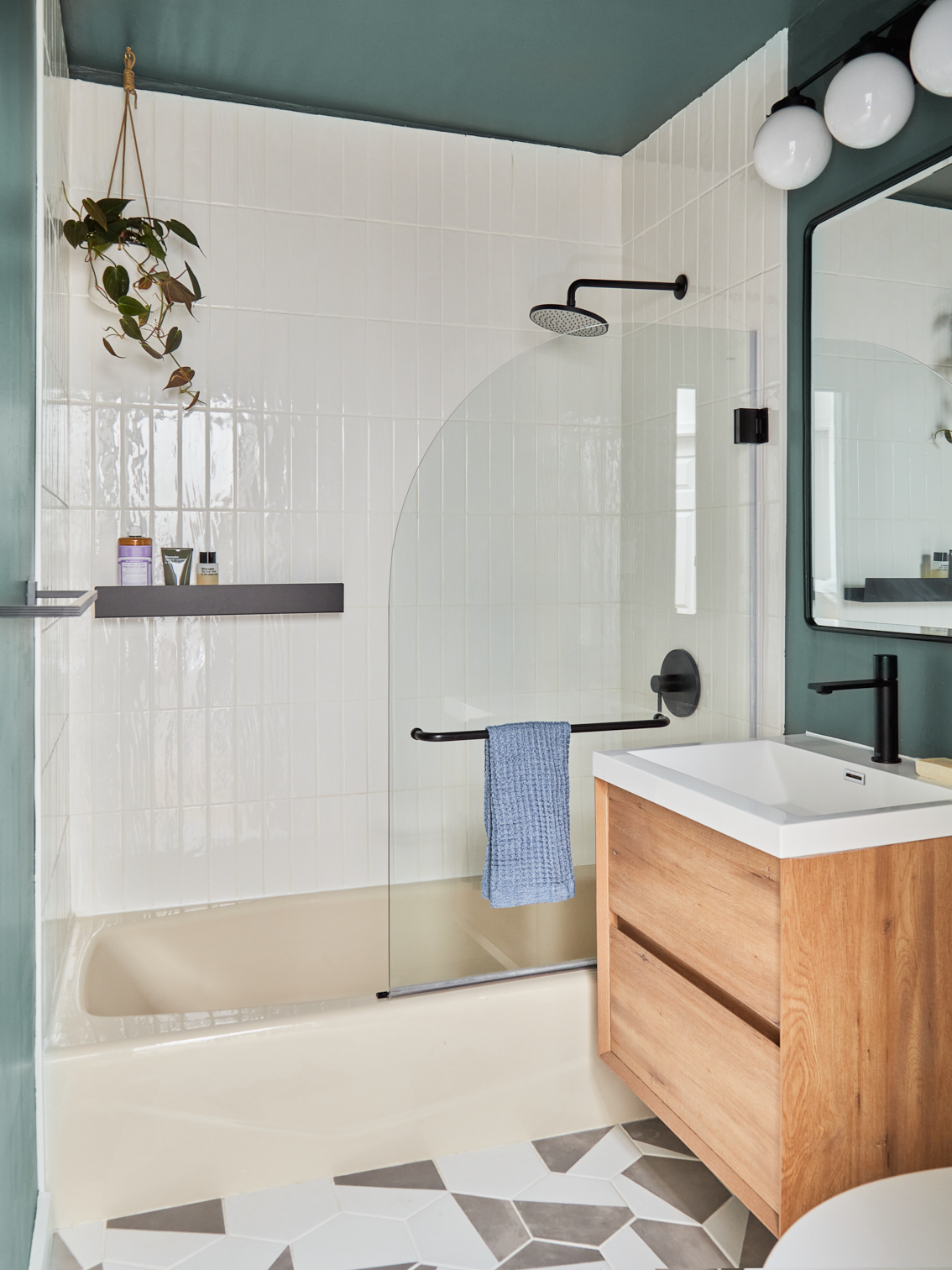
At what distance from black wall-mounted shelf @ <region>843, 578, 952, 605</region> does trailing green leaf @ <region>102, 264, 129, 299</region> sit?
184 centimetres

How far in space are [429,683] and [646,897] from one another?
2.01 feet

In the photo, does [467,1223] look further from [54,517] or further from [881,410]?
[881,410]

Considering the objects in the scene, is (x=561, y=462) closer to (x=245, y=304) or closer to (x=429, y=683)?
(x=429, y=683)

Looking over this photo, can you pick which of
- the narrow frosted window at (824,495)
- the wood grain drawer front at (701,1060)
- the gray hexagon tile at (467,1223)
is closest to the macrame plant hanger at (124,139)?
the narrow frosted window at (824,495)

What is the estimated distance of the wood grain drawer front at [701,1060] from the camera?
141 centimetres

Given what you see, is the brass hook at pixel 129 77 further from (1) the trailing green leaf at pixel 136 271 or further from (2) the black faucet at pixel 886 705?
(2) the black faucet at pixel 886 705

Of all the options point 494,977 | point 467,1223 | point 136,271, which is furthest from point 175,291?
point 467,1223

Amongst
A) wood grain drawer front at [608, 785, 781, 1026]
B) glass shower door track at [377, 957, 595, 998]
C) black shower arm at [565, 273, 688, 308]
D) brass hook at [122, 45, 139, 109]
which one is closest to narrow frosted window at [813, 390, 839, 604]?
black shower arm at [565, 273, 688, 308]

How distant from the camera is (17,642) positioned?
1.36 metres

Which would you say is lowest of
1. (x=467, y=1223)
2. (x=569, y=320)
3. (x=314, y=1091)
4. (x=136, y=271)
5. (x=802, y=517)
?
(x=467, y=1223)

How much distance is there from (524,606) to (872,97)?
1.16 meters

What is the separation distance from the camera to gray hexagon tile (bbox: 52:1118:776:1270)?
1.62 metres

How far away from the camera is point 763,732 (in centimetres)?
219

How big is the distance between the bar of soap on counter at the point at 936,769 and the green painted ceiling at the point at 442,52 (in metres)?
1.58
